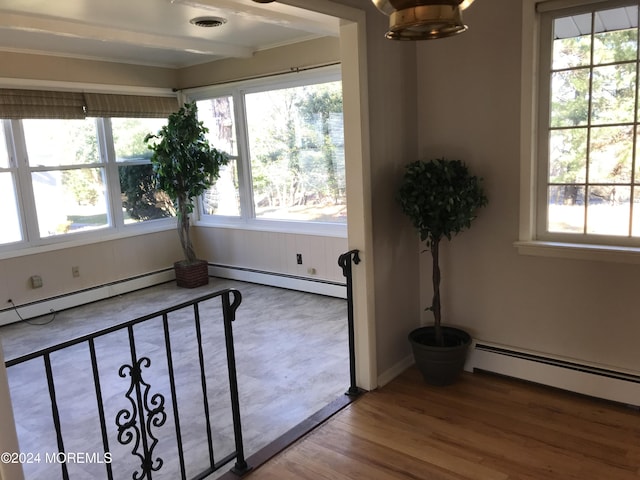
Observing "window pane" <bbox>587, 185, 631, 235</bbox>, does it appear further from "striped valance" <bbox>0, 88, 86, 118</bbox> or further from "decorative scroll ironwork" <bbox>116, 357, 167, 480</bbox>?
"striped valance" <bbox>0, 88, 86, 118</bbox>

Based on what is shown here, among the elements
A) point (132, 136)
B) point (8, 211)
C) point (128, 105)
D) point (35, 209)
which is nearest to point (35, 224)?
point (35, 209)

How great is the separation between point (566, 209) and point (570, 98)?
1.94ft

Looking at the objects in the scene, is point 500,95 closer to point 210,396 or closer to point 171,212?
point 210,396

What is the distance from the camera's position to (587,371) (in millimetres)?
2824

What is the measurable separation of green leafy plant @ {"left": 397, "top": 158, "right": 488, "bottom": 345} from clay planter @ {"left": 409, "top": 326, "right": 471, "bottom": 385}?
0.62m

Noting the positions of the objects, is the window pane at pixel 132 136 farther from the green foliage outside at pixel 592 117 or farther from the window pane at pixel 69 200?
the green foliage outside at pixel 592 117

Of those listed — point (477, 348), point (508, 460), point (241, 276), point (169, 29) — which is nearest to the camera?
point (508, 460)

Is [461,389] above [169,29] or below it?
below

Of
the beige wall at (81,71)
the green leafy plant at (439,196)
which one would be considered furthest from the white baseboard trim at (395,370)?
the beige wall at (81,71)

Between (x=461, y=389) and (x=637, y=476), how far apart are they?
981mm

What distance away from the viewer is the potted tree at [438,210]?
2.78 meters

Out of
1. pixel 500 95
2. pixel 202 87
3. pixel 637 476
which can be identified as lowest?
pixel 637 476

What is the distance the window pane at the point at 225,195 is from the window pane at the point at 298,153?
30 cm

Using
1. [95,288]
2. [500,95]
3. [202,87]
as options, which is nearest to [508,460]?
[500,95]
